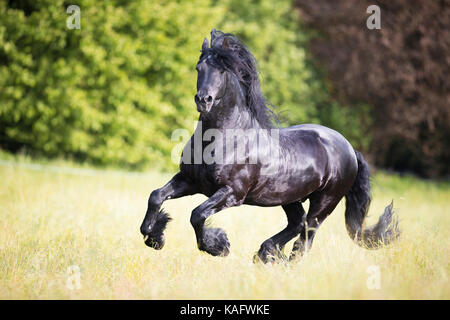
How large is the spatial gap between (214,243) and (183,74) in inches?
342

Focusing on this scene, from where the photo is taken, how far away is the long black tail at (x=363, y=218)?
525 centimetres

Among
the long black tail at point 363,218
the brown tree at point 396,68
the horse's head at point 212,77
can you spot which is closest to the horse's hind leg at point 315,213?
the long black tail at point 363,218

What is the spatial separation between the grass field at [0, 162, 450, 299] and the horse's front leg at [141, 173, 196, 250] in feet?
1.05

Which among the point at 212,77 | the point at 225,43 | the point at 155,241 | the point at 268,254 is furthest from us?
the point at 268,254

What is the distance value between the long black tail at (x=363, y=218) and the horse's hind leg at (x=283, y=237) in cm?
67

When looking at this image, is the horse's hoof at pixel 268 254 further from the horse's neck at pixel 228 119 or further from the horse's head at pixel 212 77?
the horse's head at pixel 212 77

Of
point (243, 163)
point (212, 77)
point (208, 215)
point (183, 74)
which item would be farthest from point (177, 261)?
point (183, 74)

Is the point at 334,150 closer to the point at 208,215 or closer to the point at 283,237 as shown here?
the point at 283,237

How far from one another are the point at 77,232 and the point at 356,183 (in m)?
3.24

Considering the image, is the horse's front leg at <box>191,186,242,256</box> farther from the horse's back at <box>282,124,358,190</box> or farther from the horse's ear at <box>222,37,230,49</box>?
the horse's ear at <box>222,37,230,49</box>

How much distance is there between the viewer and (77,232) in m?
5.85

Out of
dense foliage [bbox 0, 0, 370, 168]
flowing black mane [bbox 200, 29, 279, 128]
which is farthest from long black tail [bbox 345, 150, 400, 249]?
dense foliage [bbox 0, 0, 370, 168]

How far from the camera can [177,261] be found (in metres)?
4.77

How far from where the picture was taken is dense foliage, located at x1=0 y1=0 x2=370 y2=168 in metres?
11.3
